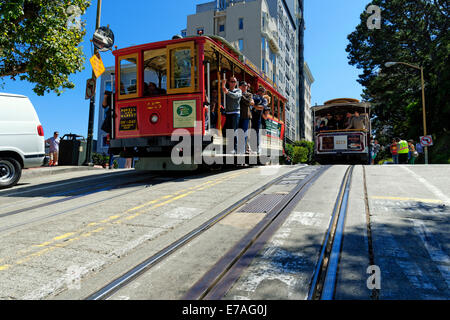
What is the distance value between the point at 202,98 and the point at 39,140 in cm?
464

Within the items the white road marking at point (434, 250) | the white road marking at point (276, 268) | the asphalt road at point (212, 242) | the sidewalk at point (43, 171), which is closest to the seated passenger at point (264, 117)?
the asphalt road at point (212, 242)

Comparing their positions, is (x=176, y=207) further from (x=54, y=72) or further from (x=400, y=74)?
(x=400, y=74)

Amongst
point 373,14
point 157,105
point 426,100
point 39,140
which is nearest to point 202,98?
point 157,105

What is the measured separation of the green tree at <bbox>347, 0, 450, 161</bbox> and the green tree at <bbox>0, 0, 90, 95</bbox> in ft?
75.3

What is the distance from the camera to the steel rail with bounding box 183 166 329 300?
229 centimetres

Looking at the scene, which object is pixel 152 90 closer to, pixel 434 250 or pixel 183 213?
pixel 183 213

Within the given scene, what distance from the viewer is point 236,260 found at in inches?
112

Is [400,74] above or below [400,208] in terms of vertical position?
above

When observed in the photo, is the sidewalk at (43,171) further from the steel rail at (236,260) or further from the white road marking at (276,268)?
the white road marking at (276,268)

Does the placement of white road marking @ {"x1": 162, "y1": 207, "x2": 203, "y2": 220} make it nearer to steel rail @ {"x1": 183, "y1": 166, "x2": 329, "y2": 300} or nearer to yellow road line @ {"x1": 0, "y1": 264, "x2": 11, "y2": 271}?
steel rail @ {"x1": 183, "y1": 166, "x2": 329, "y2": 300}

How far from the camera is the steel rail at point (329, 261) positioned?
224 centimetres

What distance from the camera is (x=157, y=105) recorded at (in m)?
7.89

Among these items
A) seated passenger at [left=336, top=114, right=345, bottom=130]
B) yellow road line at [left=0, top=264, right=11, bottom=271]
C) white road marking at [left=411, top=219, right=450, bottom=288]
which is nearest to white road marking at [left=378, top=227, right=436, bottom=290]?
white road marking at [left=411, top=219, right=450, bottom=288]
